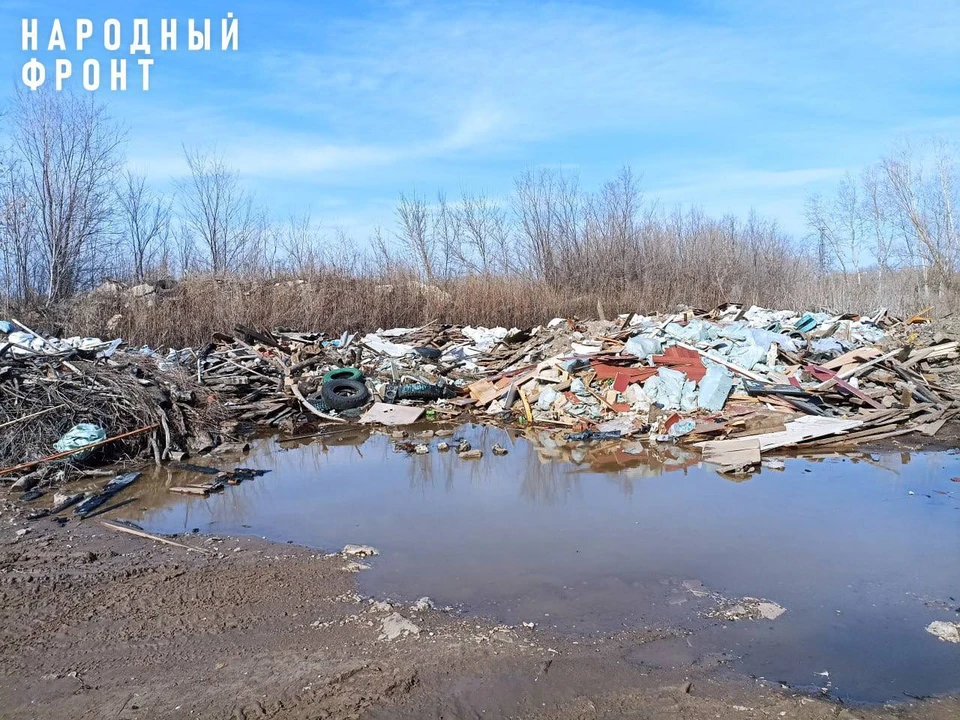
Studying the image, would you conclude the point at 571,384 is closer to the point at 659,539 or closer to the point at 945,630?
the point at 659,539

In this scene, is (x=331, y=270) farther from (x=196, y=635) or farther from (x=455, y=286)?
(x=196, y=635)

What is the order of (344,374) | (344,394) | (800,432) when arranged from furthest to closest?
(344,374)
(344,394)
(800,432)

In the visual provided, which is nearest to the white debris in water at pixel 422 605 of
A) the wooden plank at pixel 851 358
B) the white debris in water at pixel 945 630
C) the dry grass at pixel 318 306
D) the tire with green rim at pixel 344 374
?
the white debris in water at pixel 945 630

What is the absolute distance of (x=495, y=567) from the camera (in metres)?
5.46

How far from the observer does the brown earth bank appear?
342 cm

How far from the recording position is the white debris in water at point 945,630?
4168mm

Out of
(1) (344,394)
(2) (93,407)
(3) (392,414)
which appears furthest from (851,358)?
(2) (93,407)

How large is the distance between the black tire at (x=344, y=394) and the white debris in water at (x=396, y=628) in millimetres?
8820

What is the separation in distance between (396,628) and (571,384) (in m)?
8.64

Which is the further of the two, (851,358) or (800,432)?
(851,358)

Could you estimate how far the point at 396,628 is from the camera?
4.30 m

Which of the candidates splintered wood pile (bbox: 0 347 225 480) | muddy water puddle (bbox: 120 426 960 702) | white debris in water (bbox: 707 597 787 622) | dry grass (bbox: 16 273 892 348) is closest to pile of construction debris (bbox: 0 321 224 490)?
splintered wood pile (bbox: 0 347 225 480)

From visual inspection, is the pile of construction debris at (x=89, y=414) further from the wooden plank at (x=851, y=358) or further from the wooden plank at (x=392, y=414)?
the wooden plank at (x=851, y=358)

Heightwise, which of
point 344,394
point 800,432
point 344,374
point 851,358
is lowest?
point 800,432
